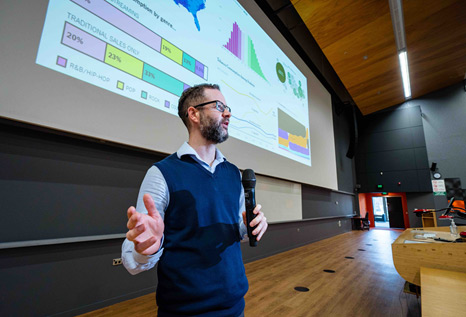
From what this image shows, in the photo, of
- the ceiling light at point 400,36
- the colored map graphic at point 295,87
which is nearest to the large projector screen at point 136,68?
the colored map graphic at point 295,87

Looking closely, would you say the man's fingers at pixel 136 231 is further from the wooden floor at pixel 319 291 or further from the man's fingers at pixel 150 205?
the wooden floor at pixel 319 291

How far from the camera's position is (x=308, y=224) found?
5.28 meters

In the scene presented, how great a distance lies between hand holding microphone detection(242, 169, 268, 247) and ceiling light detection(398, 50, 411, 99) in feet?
26.4

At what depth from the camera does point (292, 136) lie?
13.7 ft

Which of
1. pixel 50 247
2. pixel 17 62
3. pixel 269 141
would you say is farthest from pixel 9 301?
pixel 269 141

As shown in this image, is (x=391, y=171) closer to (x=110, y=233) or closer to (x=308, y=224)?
(x=308, y=224)

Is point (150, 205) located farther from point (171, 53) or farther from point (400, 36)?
point (400, 36)

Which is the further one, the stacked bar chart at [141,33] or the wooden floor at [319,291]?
the wooden floor at [319,291]

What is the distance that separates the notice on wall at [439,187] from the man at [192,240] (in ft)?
35.9

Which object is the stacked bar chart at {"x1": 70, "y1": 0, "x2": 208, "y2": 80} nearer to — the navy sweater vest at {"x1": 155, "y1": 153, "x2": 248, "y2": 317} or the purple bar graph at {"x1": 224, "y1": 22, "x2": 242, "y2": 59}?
the purple bar graph at {"x1": 224, "y1": 22, "x2": 242, "y2": 59}

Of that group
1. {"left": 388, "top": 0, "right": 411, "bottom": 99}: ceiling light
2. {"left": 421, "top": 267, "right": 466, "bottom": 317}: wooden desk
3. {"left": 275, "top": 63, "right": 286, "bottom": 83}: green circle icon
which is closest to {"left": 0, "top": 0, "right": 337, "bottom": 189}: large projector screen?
{"left": 275, "top": 63, "right": 286, "bottom": 83}: green circle icon

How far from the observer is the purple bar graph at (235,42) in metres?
2.81

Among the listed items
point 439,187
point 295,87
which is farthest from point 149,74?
point 439,187

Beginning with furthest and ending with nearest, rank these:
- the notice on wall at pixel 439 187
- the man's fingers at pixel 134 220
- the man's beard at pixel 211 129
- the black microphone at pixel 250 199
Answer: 1. the notice on wall at pixel 439 187
2. the man's beard at pixel 211 129
3. the black microphone at pixel 250 199
4. the man's fingers at pixel 134 220
